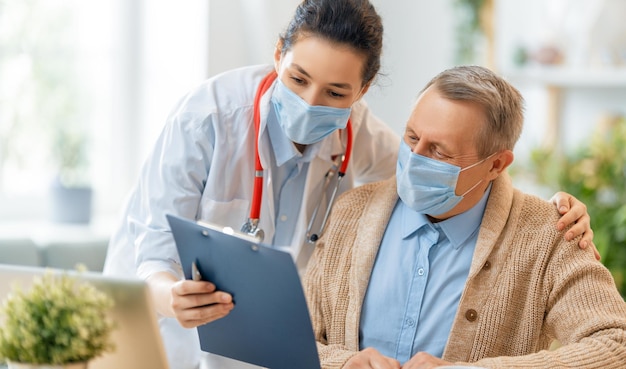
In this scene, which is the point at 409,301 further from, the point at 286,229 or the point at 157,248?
the point at 157,248

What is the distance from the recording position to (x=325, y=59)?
1720 millimetres

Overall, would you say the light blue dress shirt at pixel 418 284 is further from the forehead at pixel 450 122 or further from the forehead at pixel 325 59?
the forehead at pixel 325 59

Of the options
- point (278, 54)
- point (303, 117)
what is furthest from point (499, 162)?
point (278, 54)

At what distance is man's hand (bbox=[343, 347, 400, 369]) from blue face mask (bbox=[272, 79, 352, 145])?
1.61ft

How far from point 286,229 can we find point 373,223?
0.27m

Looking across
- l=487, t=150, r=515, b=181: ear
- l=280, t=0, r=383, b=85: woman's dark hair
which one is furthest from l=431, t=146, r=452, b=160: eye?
l=280, t=0, r=383, b=85: woman's dark hair

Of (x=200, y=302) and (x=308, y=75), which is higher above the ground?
(x=308, y=75)

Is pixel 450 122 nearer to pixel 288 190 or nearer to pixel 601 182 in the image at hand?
pixel 288 190

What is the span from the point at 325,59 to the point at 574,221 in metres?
0.63

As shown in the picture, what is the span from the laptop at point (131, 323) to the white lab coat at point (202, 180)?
1.38 ft

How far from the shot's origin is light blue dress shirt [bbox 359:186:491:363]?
1.78 meters

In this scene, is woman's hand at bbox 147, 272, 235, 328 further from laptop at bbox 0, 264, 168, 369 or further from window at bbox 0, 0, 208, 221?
window at bbox 0, 0, 208, 221

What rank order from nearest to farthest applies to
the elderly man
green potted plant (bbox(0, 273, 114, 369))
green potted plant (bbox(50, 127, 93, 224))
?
green potted plant (bbox(0, 273, 114, 369))
the elderly man
green potted plant (bbox(50, 127, 93, 224))

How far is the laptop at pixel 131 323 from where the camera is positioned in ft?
4.24
